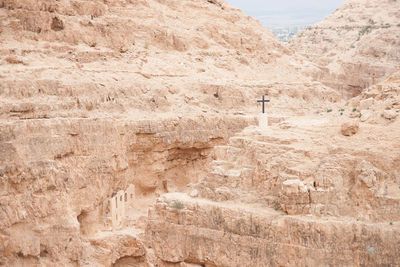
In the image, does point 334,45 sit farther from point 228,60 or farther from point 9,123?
point 9,123

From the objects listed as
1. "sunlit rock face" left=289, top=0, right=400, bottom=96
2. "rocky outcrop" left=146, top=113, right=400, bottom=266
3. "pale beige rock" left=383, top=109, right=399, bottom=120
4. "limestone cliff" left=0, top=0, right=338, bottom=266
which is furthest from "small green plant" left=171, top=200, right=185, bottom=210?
"sunlit rock face" left=289, top=0, right=400, bottom=96

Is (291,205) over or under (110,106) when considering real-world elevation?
under

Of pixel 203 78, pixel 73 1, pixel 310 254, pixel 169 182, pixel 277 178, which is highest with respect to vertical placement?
pixel 73 1

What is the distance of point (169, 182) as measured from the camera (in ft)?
103

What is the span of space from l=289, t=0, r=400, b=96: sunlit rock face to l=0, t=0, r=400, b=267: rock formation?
730 centimetres

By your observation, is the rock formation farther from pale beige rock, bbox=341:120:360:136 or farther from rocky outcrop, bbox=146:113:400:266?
pale beige rock, bbox=341:120:360:136

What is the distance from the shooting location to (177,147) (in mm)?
30516

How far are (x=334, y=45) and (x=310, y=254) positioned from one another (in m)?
45.7

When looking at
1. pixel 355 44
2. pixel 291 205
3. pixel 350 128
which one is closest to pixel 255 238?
pixel 291 205

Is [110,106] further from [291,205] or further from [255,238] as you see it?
[291,205]

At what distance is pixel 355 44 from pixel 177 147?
98.2 ft

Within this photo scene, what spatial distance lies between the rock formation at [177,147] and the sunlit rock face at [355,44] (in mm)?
7300

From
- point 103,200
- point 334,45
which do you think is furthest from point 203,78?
point 334,45

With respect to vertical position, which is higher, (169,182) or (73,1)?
(73,1)
